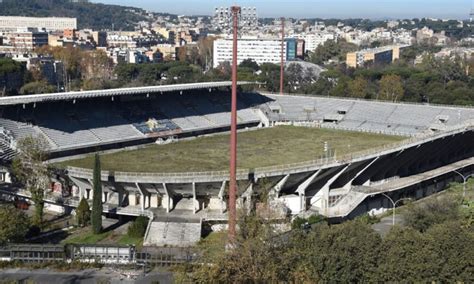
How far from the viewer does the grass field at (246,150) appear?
4206cm

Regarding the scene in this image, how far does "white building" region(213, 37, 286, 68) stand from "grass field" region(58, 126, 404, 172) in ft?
274

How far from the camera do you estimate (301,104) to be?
215 feet

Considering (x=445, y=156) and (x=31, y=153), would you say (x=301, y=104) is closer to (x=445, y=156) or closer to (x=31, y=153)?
(x=445, y=156)

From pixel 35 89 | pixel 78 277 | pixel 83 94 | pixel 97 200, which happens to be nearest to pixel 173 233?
pixel 97 200

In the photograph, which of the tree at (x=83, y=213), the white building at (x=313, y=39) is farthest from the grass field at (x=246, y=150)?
the white building at (x=313, y=39)

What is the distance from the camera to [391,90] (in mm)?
76750

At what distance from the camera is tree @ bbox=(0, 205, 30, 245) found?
3038 centimetres

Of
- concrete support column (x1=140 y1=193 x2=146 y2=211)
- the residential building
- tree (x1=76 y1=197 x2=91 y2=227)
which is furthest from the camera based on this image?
the residential building

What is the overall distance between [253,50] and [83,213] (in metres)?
115

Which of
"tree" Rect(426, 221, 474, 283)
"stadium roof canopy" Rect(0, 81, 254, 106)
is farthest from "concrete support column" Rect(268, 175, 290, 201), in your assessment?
"stadium roof canopy" Rect(0, 81, 254, 106)

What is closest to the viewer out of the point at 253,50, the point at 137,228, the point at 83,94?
the point at 137,228

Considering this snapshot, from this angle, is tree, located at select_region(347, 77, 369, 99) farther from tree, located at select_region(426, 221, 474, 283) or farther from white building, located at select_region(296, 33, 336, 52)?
white building, located at select_region(296, 33, 336, 52)

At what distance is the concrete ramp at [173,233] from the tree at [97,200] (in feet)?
8.91

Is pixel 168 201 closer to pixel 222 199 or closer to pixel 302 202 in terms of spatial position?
pixel 222 199
